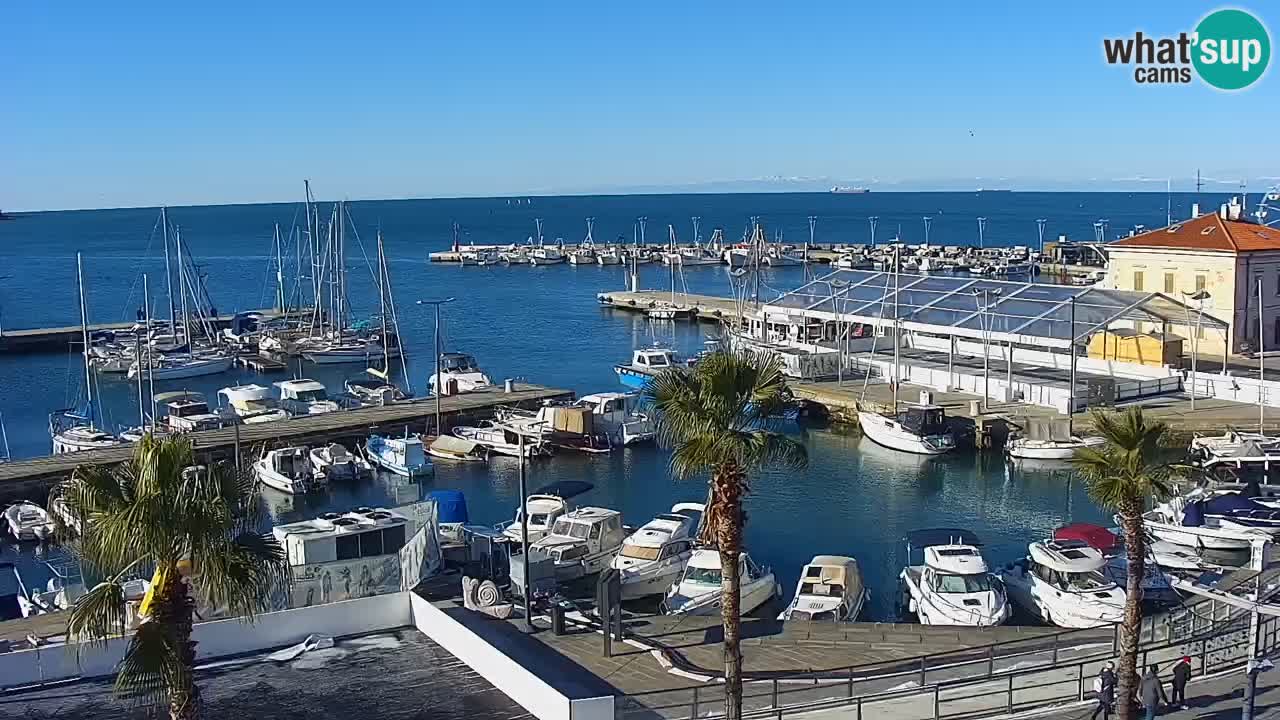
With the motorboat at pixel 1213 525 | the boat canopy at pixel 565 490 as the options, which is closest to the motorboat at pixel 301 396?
the boat canopy at pixel 565 490

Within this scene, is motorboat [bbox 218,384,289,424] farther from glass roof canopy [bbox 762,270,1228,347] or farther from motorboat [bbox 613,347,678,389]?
glass roof canopy [bbox 762,270,1228,347]

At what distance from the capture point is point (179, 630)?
12.7 meters

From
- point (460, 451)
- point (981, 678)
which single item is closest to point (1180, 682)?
point (981, 678)

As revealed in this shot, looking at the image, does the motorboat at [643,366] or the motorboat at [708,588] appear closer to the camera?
the motorboat at [708,588]

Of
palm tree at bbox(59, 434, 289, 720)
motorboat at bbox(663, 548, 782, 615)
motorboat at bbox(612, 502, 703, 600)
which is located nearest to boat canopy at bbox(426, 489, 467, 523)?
motorboat at bbox(612, 502, 703, 600)

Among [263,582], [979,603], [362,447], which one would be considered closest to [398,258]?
[362,447]

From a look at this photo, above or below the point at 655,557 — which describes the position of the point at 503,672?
above

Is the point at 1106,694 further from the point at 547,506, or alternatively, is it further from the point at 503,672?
the point at 547,506

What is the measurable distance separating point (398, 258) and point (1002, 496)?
528 ft

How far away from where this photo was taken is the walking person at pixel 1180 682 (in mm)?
18250

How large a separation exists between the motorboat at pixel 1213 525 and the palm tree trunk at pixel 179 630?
2731 centimetres

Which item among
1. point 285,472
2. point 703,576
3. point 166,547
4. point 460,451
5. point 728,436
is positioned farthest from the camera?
point 460,451

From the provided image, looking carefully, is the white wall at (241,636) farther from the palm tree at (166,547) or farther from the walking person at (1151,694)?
the walking person at (1151,694)

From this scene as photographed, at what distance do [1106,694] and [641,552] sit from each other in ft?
53.7
